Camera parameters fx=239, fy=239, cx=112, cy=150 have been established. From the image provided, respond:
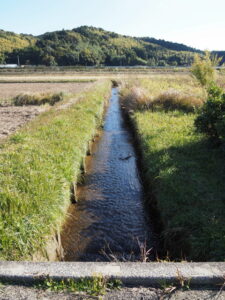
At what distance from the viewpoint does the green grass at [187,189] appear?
3787mm

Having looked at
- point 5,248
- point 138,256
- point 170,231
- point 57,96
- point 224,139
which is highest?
point 57,96

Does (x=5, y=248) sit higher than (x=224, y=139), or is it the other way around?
(x=224, y=139)

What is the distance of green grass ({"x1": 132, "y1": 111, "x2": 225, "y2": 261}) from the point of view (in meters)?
3.79

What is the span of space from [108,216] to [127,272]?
2.81 metres

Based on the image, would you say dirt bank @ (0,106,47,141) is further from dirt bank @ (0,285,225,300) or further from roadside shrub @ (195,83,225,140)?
dirt bank @ (0,285,225,300)

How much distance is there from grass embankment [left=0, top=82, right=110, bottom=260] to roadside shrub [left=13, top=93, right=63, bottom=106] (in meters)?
12.7

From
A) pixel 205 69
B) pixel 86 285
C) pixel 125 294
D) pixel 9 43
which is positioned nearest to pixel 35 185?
pixel 86 285

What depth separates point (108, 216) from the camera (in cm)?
541

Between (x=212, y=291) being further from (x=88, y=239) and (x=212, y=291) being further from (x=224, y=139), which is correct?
(x=224, y=139)

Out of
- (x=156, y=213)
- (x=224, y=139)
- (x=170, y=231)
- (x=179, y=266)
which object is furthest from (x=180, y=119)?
(x=179, y=266)

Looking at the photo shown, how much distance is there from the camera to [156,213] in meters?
5.25

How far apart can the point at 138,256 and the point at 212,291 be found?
1.93 m

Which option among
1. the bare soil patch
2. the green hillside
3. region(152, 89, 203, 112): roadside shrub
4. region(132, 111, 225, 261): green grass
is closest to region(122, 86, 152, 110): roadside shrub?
region(152, 89, 203, 112): roadside shrub

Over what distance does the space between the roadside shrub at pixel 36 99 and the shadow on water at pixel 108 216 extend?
521 inches
